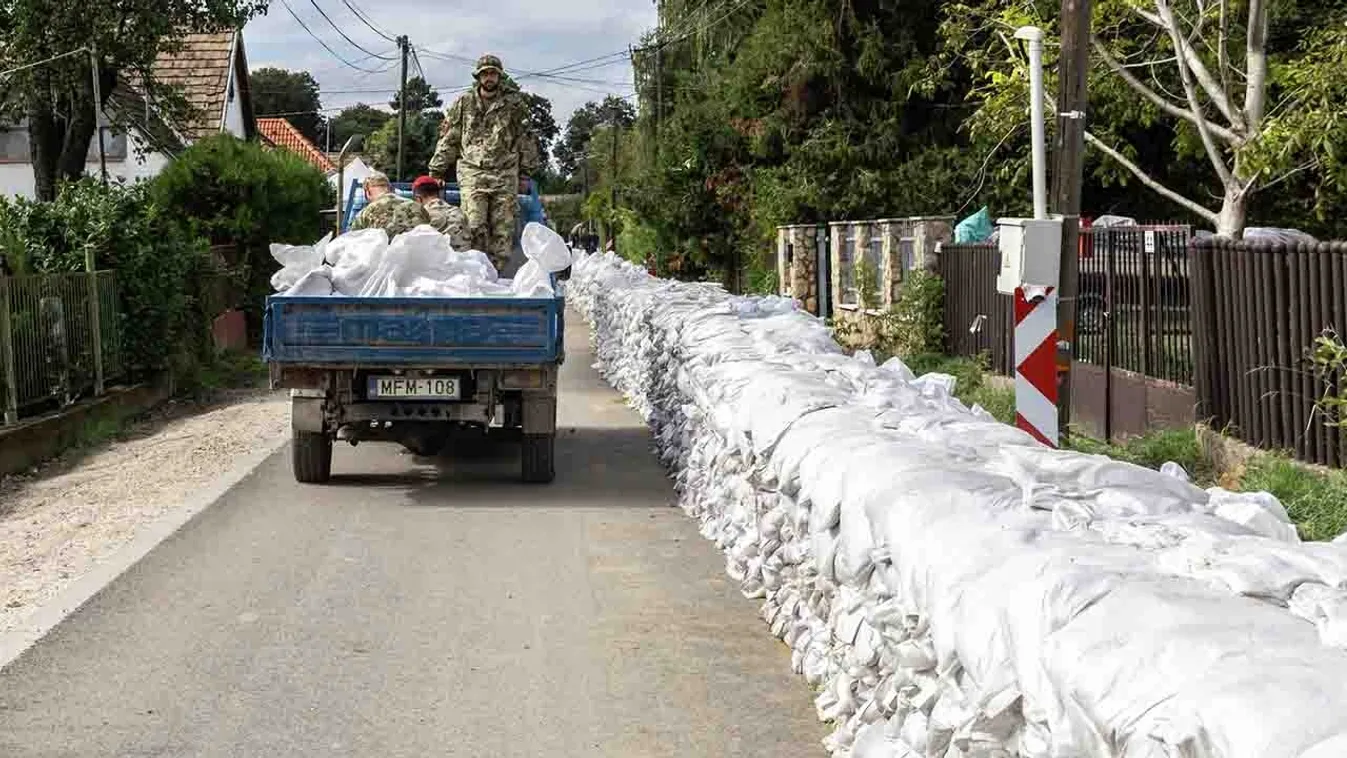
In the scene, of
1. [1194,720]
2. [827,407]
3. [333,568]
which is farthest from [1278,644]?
[333,568]

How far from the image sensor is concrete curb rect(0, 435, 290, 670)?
7.46 m

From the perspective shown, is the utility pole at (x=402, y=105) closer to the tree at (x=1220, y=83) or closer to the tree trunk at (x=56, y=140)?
the tree trunk at (x=56, y=140)

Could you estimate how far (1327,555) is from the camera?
423cm

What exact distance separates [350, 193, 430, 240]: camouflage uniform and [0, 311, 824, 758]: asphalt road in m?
2.88

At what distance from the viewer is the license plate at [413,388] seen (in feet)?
37.6

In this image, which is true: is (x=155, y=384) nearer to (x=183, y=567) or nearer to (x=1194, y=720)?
(x=183, y=567)

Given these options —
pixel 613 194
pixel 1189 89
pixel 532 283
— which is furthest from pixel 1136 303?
pixel 613 194

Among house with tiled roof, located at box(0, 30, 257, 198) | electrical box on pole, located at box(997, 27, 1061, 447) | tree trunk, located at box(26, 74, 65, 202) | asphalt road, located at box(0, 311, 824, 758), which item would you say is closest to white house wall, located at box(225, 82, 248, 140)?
house with tiled roof, located at box(0, 30, 257, 198)

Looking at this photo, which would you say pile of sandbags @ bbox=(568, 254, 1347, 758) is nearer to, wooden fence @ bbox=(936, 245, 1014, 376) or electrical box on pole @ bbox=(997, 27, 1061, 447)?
electrical box on pole @ bbox=(997, 27, 1061, 447)

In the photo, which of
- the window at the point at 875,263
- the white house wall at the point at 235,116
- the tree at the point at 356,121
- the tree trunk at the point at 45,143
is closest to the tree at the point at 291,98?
the tree at the point at 356,121

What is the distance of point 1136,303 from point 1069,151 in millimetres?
2131

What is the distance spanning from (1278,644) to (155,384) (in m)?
15.9

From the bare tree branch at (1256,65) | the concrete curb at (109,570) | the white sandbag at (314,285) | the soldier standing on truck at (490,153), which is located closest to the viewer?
the concrete curb at (109,570)

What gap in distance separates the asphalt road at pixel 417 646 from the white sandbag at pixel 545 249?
2.04 m
